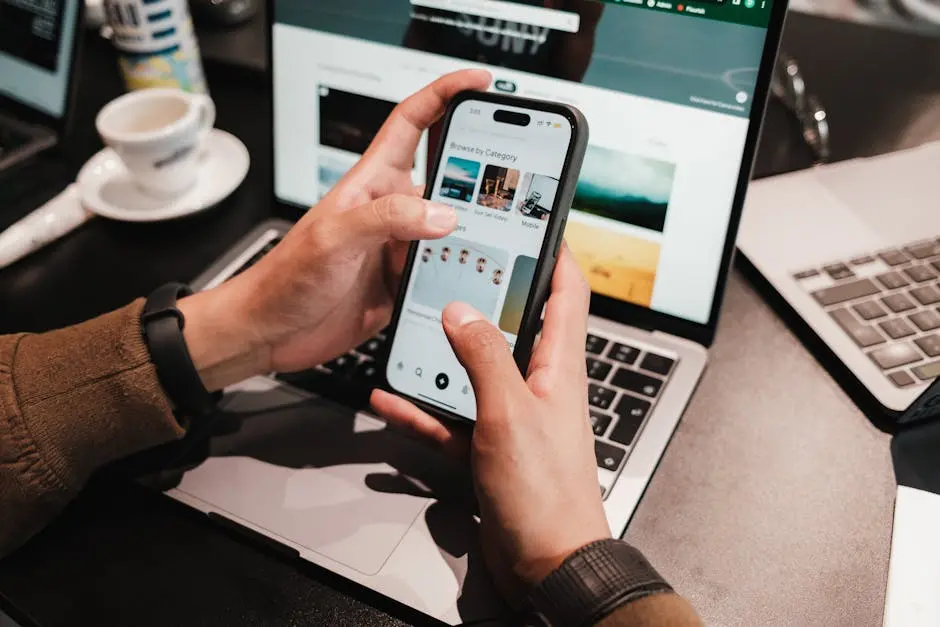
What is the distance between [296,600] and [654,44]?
48 cm

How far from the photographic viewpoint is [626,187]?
0.59m

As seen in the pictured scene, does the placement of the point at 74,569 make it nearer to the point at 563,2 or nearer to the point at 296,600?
the point at 296,600

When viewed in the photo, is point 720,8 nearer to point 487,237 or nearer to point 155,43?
point 487,237

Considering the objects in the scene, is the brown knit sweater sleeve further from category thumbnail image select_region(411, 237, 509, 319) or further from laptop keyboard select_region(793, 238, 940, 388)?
laptop keyboard select_region(793, 238, 940, 388)

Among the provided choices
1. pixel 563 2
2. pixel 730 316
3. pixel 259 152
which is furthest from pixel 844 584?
pixel 259 152

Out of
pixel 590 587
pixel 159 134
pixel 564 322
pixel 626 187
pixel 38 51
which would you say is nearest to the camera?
pixel 590 587

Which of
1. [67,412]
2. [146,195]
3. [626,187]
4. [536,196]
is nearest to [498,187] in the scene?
[536,196]

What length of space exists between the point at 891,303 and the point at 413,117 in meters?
0.44

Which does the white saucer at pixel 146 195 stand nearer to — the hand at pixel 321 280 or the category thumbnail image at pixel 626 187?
the hand at pixel 321 280

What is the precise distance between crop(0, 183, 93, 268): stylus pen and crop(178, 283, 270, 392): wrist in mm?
267

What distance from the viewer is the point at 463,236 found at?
20.7 inches

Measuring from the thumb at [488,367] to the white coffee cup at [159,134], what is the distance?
0.44 meters

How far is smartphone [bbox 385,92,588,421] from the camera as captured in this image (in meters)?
0.49

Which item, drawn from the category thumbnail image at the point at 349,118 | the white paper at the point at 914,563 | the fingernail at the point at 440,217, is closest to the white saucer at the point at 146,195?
the category thumbnail image at the point at 349,118
